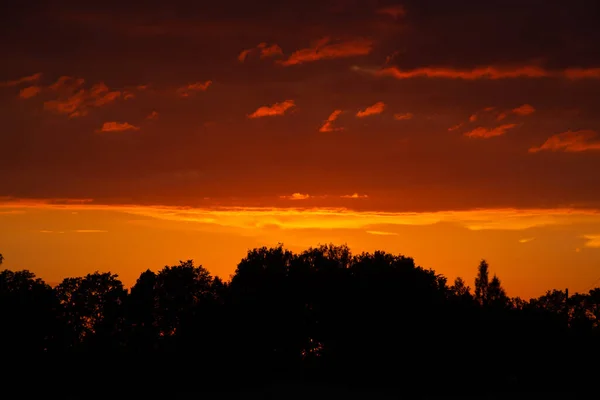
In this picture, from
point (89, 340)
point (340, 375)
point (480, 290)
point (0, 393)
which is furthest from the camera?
point (480, 290)

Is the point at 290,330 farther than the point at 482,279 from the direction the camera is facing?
No

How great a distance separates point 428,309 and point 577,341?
20.0 m

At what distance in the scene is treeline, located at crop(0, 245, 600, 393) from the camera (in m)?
105

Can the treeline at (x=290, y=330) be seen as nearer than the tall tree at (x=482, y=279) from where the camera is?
Yes

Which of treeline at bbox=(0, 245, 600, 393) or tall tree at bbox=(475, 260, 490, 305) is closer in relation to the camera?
treeline at bbox=(0, 245, 600, 393)

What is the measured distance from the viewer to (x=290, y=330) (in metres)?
113

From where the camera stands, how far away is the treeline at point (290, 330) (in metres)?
105

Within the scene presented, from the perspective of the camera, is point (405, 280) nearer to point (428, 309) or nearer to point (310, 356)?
point (428, 309)

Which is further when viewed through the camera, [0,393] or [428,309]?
[428,309]

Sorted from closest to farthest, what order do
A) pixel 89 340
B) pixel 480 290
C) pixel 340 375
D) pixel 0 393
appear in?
1. pixel 0 393
2. pixel 340 375
3. pixel 89 340
4. pixel 480 290

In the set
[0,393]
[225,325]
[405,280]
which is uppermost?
[405,280]

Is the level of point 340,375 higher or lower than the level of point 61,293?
Result: lower

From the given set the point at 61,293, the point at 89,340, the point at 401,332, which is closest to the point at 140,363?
the point at 89,340

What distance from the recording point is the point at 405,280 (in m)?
111
